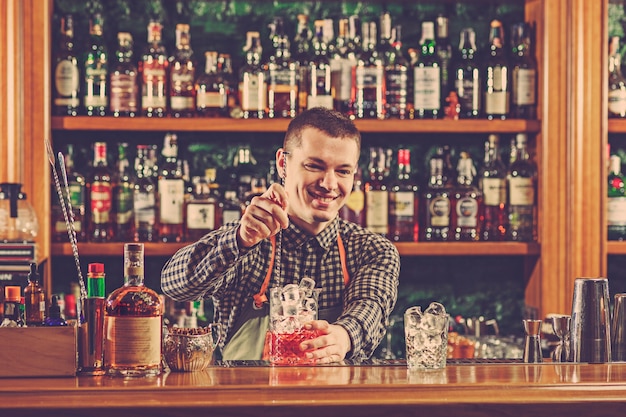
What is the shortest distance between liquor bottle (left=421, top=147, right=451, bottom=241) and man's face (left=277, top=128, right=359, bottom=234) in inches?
34.6

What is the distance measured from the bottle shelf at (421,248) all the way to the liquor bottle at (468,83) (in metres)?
0.43

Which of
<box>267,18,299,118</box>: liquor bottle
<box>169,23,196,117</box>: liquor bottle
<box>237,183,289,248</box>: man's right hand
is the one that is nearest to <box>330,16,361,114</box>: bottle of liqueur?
<box>267,18,299,118</box>: liquor bottle

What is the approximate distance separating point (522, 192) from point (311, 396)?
72.0 inches

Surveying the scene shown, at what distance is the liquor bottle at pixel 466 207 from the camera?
3029 millimetres

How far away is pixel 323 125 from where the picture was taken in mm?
2197

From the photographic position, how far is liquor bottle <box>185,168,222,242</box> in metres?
2.95

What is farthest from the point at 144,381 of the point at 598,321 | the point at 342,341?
the point at 598,321

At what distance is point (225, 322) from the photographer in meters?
2.30

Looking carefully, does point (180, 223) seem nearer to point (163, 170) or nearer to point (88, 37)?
point (163, 170)

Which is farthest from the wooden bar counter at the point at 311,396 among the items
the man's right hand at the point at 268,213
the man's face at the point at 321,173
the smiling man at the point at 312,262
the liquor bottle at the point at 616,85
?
the liquor bottle at the point at 616,85

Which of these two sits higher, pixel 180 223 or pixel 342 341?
pixel 180 223

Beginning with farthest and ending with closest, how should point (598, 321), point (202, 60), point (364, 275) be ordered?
point (202, 60), point (364, 275), point (598, 321)

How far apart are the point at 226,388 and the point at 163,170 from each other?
1.77 metres

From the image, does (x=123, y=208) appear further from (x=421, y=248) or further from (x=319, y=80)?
(x=421, y=248)
